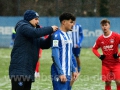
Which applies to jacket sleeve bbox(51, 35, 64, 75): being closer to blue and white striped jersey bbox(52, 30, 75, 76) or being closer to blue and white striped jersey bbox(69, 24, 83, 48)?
A: blue and white striped jersey bbox(52, 30, 75, 76)

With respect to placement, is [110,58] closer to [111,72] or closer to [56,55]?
[111,72]

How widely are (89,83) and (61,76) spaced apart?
5.98 metres

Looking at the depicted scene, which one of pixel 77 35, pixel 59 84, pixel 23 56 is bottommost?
pixel 59 84

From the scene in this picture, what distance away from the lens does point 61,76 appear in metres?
7.64

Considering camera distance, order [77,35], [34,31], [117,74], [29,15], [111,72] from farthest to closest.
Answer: [77,35]
[111,72]
[117,74]
[29,15]
[34,31]

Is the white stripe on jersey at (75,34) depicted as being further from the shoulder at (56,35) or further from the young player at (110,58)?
the shoulder at (56,35)

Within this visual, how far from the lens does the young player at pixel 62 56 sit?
7672 millimetres

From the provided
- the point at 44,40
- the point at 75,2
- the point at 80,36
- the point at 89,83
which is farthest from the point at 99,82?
the point at 75,2

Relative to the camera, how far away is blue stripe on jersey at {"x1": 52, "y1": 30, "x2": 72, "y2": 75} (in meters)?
7.75

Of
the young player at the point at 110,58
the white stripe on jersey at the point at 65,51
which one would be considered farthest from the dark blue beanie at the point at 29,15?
the young player at the point at 110,58

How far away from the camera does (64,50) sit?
7793mm

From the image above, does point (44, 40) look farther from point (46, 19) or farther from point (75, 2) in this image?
point (75, 2)

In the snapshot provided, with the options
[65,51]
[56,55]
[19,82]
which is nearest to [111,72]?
[65,51]

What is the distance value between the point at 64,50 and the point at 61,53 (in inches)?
2.8
